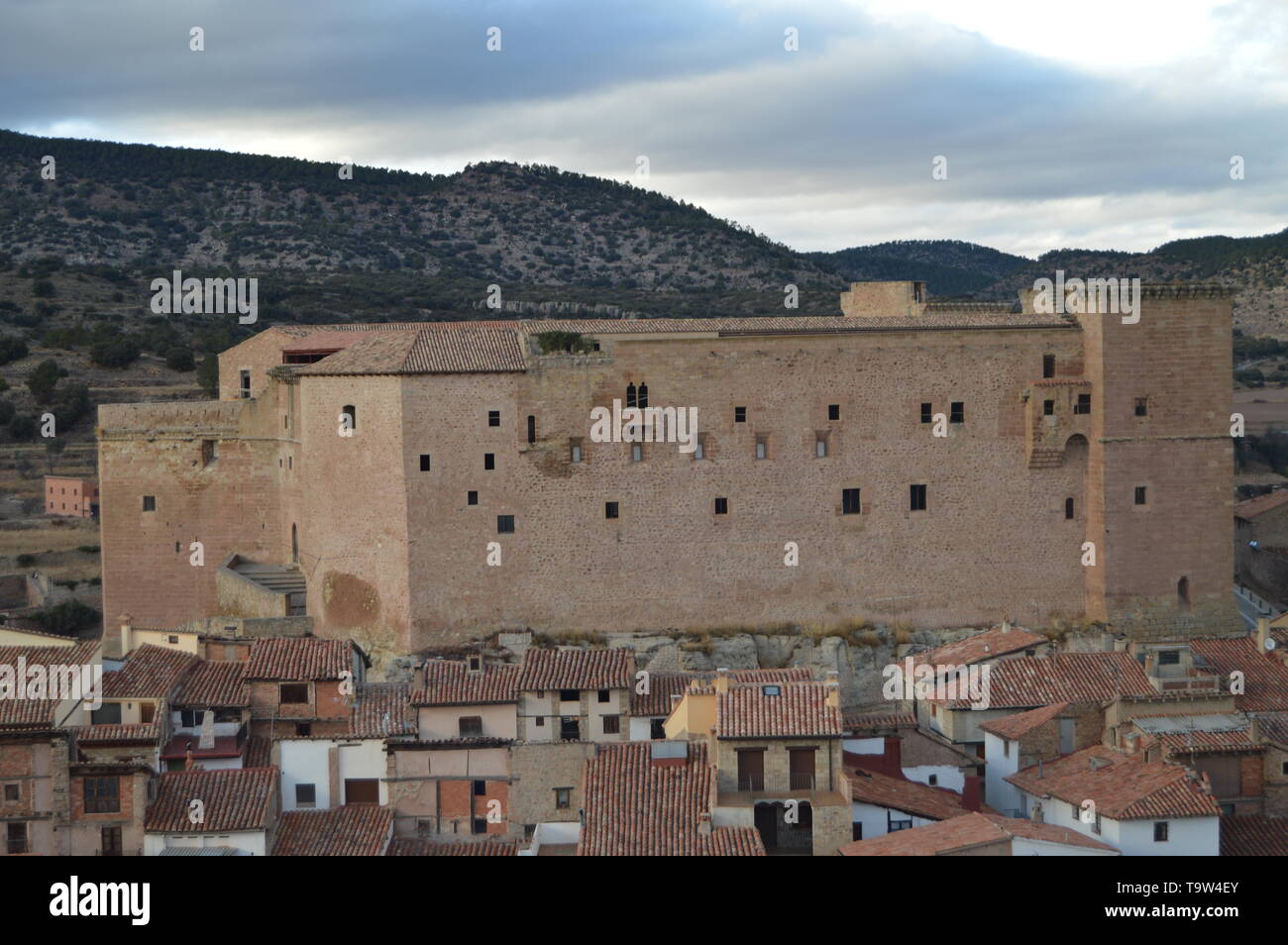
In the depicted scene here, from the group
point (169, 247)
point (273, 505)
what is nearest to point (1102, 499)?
point (273, 505)

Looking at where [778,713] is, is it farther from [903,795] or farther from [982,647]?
[982,647]

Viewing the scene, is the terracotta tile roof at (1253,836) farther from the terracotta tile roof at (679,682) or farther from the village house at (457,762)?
the village house at (457,762)

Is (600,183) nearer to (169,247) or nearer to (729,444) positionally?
(169,247)

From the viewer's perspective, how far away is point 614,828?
75.0ft

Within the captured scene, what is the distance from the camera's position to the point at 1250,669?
98.7 ft

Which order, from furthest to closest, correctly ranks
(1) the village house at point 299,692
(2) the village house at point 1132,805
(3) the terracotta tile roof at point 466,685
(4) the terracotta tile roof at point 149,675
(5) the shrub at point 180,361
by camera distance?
(5) the shrub at point 180,361
(1) the village house at point 299,692
(4) the terracotta tile roof at point 149,675
(3) the terracotta tile roof at point 466,685
(2) the village house at point 1132,805

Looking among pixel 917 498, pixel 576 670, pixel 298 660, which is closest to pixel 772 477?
pixel 917 498

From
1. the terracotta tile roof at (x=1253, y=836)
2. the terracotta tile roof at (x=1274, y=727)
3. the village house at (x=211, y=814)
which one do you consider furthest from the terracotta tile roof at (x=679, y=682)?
the terracotta tile roof at (x=1274, y=727)

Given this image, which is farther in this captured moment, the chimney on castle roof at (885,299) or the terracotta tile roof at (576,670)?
the chimney on castle roof at (885,299)

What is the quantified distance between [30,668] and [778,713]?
11391 mm

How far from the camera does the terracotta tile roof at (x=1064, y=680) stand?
28234 millimetres

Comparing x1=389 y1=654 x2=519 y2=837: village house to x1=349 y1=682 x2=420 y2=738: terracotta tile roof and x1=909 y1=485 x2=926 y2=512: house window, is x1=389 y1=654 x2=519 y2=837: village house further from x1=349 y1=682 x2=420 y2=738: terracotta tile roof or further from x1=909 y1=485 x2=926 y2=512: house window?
x1=909 y1=485 x2=926 y2=512: house window

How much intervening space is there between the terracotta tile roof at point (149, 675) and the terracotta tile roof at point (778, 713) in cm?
873
